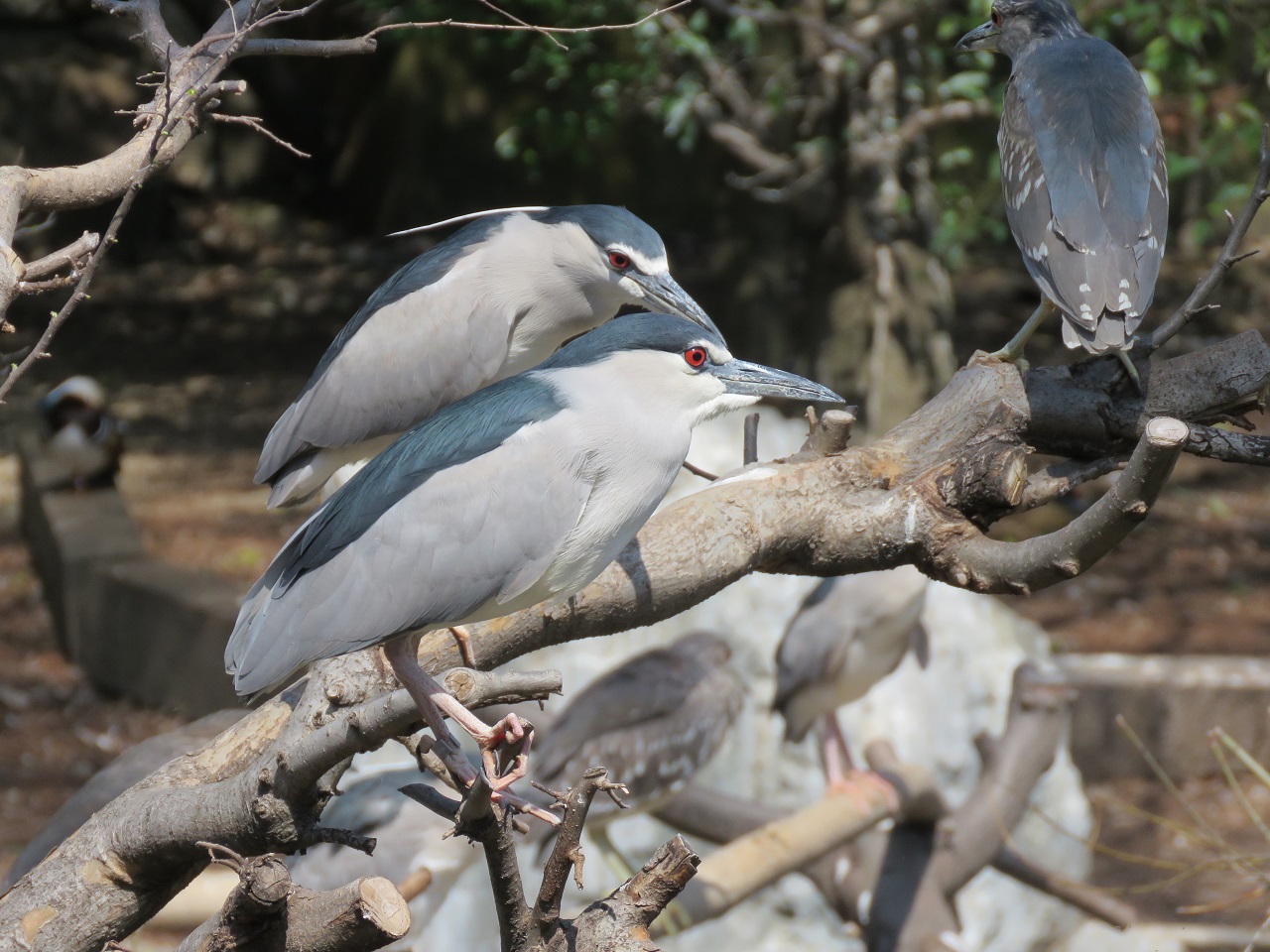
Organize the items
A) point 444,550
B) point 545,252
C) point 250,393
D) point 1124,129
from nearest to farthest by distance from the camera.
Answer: point 444,550
point 1124,129
point 545,252
point 250,393

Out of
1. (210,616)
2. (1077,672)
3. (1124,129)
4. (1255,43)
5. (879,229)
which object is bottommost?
(1077,672)

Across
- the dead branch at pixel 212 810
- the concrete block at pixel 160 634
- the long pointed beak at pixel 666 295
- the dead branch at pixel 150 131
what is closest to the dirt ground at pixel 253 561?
the concrete block at pixel 160 634

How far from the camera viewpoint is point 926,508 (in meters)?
2.79

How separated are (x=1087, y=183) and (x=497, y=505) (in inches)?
62.4

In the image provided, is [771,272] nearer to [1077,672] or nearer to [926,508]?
[1077,672]

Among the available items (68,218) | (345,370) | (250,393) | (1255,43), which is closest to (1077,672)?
(1255,43)

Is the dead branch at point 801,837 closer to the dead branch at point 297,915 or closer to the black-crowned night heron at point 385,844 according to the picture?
the black-crowned night heron at point 385,844

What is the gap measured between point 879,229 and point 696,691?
10.3 feet

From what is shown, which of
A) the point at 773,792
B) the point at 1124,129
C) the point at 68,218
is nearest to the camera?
the point at 1124,129

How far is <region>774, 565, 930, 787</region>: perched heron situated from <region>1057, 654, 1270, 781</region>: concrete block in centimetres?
139

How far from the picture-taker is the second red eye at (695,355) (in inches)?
109

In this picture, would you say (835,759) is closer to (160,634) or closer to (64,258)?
(160,634)

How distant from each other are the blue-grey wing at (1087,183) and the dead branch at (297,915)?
1724 mm

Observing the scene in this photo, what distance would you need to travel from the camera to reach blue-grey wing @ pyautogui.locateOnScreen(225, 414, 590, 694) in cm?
255
